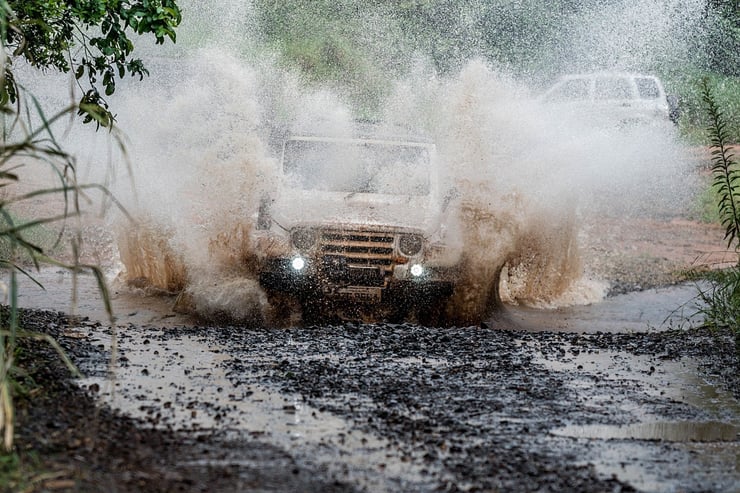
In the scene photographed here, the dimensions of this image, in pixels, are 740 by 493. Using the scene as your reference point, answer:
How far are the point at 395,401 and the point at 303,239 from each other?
11.5 ft

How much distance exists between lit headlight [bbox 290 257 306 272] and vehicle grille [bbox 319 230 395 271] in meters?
0.21

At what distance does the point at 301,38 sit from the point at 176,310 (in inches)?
602

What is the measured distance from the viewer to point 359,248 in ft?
33.7

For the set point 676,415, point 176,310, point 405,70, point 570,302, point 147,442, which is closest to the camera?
point 147,442

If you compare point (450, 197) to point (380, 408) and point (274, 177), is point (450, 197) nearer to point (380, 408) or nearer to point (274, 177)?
point (274, 177)

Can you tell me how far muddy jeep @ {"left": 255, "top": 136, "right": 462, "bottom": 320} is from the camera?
10227 mm

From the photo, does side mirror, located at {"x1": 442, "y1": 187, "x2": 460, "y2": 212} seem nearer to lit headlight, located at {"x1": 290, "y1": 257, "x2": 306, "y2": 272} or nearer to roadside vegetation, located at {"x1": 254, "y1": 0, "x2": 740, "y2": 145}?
lit headlight, located at {"x1": 290, "y1": 257, "x2": 306, "y2": 272}

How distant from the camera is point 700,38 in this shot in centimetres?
2748

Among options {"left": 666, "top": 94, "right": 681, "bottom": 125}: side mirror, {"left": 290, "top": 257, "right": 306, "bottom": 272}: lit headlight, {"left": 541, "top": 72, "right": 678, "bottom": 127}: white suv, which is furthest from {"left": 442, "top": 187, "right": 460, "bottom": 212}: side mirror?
{"left": 666, "top": 94, "right": 681, "bottom": 125}: side mirror

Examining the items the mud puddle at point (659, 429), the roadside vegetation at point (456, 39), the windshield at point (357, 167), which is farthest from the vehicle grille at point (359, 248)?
the roadside vegetation at point (456, 39)

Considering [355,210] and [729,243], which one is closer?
[729,243]

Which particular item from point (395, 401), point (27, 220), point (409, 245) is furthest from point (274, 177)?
point (27, 220)

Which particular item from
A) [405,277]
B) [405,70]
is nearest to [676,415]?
[405,277]

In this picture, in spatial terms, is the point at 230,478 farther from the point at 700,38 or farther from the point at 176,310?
the point at 700,38
